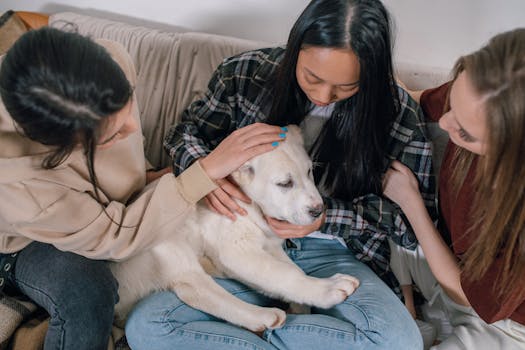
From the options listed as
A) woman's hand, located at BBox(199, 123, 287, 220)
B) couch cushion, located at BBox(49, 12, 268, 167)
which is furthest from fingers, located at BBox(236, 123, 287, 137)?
couch cushion, located at BBox(49, 12, 268, 167)

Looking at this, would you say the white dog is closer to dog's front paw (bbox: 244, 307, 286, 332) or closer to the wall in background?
dog's front paw (bbox: 244, 307, 286, 332)

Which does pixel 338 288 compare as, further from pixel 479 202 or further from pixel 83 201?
pixel 83 201

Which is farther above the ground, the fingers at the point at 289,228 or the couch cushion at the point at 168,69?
the couch cushion at the point at 168,69

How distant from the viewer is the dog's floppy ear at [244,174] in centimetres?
128

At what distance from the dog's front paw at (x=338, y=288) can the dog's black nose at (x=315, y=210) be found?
203mm

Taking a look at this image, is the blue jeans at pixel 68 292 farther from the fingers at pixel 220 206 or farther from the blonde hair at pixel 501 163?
the blonde hair at pixel 501 163

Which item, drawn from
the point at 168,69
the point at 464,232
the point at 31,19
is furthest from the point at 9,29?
the point at 464,232

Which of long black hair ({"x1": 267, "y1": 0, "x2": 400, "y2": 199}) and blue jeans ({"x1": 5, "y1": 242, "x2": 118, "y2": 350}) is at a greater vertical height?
long black hair ({"x1": 267, "y1": 0, "x2": 400, "y2": 199})

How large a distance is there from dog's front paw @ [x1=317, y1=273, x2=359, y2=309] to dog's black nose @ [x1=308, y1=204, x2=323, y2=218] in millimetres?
203

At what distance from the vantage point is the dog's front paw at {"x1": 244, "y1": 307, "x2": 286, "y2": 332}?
1223mm

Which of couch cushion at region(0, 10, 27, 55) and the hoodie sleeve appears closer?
the hoodie sleeve

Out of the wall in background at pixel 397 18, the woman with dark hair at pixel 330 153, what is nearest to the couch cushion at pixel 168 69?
the wall in background at pixel 397 18

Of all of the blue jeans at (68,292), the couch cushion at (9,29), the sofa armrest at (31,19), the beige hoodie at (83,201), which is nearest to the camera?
the beige hoodie at (83,201)

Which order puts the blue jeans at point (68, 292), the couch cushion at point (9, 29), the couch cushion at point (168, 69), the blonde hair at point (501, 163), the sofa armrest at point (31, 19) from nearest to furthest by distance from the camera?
the blonde hair at point (501, 163), the blue jeans at point (68, 292), the couch cushion at point (168, 69), the couch cushion at point (9, 29), the sofa armrest at point (31, 19)
